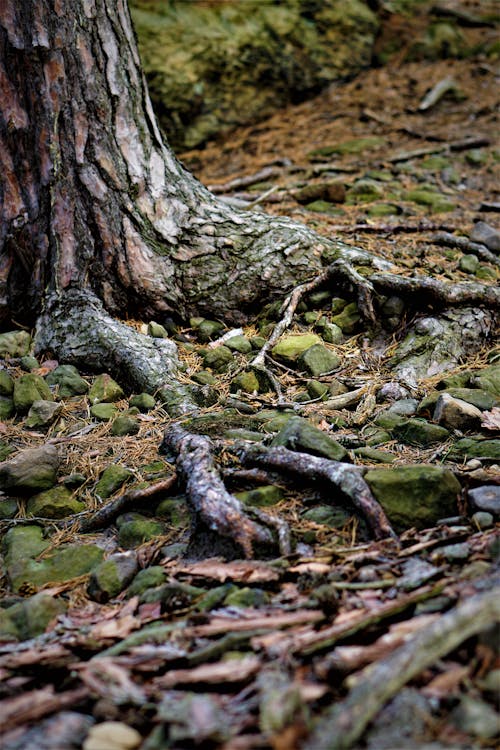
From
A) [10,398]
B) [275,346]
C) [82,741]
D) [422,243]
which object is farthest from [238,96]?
[82,741]

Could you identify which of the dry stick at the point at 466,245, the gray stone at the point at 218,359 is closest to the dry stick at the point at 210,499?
the gray stone at the point at 218,359

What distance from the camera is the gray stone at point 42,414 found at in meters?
3.21

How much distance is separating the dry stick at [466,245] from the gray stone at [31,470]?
3468 millimetres

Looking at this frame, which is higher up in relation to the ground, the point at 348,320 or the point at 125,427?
the point at 348,320

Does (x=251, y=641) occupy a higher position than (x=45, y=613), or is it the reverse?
(x=251, y=641)

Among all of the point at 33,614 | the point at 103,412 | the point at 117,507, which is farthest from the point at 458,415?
the point at 33,614

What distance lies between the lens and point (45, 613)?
1885 millimetres

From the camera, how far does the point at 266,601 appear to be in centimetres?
177

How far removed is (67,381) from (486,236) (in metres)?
3.48

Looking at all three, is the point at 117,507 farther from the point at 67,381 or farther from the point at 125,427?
the point at 67,381

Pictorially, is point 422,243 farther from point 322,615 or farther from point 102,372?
point 322,615

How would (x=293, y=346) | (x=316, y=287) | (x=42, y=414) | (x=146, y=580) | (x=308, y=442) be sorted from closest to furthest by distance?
1. (x=146, y=580)
2. (x=308, y=442)
3. (x=42, y=414)
4. (x=293, y=346)
5. (x=316, y=287)

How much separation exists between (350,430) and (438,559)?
1175mm

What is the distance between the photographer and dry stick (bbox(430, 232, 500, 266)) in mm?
4516
